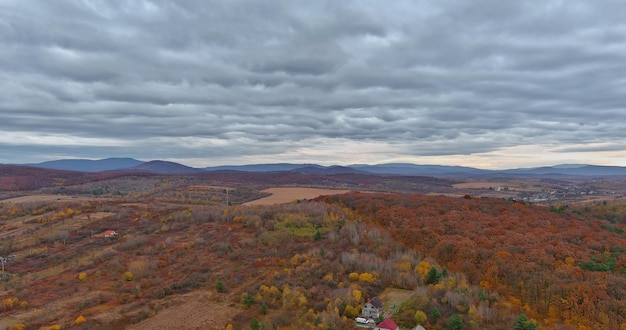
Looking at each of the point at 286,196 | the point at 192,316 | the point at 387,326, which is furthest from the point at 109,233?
the point at 286,196

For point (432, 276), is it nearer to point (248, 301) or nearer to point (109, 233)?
point (248, 301)

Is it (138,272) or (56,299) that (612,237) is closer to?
(138,272)

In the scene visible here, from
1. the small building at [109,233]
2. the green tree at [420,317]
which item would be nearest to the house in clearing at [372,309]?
the green tree at [420,317]

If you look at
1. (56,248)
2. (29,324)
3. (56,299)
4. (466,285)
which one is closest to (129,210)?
(56,248)

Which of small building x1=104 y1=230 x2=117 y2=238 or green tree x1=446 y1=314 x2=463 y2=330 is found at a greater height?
green tree x1=446 y1=314 x2=463 y2=330

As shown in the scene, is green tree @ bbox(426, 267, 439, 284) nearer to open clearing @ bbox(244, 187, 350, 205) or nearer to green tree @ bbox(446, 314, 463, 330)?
green tree @ bbox(446, 314, 463, 330)

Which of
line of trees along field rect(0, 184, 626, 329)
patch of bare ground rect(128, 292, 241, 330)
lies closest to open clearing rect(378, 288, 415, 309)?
line of trees along field rect(0, 184, 626, 329)
